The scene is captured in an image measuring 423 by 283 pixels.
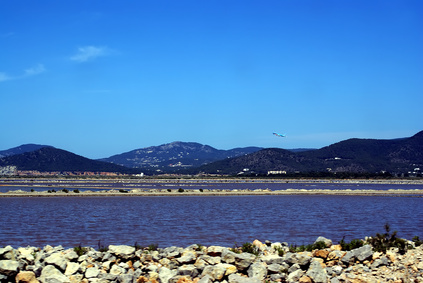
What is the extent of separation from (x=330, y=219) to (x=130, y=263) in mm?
18610

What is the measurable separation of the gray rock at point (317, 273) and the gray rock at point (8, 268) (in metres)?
7.07

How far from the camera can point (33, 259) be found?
13547mm

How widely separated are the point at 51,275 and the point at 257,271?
502 cm

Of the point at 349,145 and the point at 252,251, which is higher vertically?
the point at 349,145

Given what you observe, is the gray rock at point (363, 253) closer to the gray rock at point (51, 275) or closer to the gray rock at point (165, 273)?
the gray rock at point (165, 273)

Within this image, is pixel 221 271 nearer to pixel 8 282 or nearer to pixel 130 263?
pixel 130 263

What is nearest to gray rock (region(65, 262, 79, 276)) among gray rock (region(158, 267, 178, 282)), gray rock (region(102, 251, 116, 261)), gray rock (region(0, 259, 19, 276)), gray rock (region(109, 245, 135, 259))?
gray rock (region(102, 251, 116, 261))

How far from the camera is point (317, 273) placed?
12.3 m

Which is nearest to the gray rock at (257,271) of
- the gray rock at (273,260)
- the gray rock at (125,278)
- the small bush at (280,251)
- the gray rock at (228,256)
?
the gray rock at (273,260)

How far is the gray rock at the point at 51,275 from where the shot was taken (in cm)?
1198

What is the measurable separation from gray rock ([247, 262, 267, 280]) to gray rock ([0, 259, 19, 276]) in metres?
5.67

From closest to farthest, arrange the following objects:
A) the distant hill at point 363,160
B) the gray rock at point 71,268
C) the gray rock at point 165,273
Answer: the gray rock at point 165,273
the gray rock at point 71,268
the distant hill at point 363,160

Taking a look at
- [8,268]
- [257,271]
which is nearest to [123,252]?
[8,268]

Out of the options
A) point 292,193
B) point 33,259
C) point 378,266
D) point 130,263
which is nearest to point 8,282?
point 33,259
